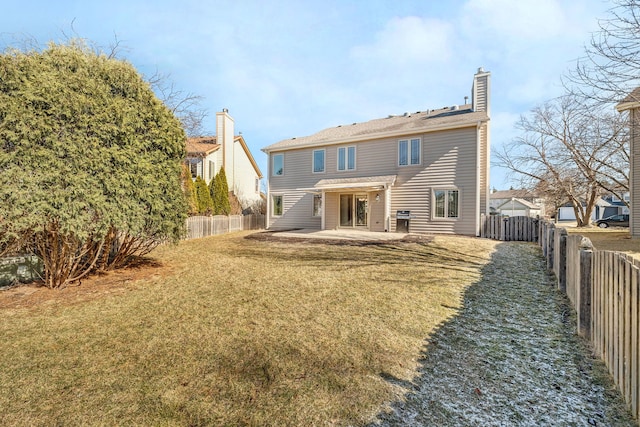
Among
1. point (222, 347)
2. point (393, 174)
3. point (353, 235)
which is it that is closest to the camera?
point (222, 347)

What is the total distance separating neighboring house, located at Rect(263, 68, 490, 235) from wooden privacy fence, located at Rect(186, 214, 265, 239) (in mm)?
1515

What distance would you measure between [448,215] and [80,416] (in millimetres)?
14825

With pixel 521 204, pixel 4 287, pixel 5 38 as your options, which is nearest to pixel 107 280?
pixel 4 287

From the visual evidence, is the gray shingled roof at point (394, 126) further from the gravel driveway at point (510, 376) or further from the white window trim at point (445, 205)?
the gravel driveway at point (510, 376)

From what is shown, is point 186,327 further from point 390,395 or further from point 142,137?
point 142,137

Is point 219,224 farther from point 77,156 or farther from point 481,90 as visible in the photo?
point 481,90

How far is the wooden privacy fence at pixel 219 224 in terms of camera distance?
49.5ft

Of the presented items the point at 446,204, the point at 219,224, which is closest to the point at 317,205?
the point at 219,224

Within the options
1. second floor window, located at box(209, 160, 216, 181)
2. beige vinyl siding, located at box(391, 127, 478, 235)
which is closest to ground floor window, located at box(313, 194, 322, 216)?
beige vinyl siding, located at box(391, 127, 478, 235)

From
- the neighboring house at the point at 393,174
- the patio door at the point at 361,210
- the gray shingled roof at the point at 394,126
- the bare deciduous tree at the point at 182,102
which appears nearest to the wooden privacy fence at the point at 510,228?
the neighboring house at the point at 393,174

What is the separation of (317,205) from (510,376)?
15619 mm

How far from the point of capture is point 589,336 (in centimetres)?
353

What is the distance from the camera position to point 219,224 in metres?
17.2

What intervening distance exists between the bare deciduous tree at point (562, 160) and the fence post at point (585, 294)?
19.7 metres
